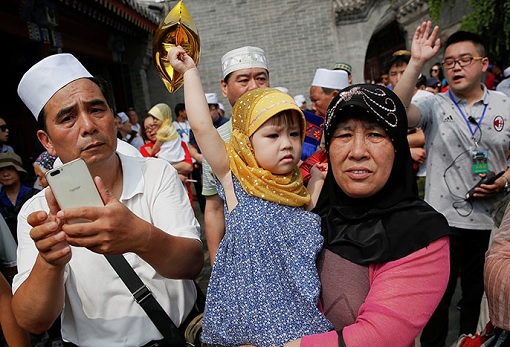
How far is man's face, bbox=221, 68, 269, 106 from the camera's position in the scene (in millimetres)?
3027

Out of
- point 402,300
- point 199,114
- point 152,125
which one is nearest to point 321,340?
point 402,300

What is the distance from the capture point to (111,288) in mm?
1634

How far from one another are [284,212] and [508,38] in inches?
375

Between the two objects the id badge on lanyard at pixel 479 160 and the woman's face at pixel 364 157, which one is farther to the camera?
the id badge on lanyard at pixel 479 160

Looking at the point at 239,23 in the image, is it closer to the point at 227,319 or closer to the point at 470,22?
the point at 470,22

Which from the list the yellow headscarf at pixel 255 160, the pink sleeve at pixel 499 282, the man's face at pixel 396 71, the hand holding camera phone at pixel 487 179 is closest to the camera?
Result: the pink sleeve at pixel 499 282

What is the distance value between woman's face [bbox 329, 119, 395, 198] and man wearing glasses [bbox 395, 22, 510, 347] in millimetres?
1629

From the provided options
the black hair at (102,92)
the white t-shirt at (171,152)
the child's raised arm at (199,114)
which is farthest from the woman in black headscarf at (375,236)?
the white t-shirt at (171,152)

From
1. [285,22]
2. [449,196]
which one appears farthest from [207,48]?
[449,196]

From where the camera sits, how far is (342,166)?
5.09 ft

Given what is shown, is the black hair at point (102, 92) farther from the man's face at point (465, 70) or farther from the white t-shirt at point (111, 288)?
the man's face at point (465, 70)

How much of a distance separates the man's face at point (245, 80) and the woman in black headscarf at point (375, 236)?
151 cm

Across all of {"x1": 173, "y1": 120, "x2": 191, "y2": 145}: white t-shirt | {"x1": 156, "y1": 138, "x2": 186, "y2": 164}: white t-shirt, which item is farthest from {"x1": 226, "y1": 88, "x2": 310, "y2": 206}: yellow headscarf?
{"x1": 173, "y1": 120, "x2": 191, "y2": 145}: white t-shirt

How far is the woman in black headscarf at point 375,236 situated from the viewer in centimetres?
133
